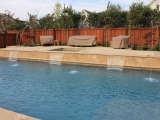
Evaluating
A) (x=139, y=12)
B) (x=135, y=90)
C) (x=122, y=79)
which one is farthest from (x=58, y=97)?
(x=139, y=12)

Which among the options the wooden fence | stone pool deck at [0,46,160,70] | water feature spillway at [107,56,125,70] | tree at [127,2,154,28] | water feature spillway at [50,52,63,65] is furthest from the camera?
tree at [127,2,154,28]

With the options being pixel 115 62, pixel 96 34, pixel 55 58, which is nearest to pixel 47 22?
pixel 96 34

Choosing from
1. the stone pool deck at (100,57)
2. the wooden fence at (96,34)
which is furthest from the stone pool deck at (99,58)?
the wooden fence at (96,34)

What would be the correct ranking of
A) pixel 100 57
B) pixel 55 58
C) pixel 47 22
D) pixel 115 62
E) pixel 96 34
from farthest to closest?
pixel 47 22
pixel 96 34
pixel 55 58
pixel 100 57
pixel 115 62

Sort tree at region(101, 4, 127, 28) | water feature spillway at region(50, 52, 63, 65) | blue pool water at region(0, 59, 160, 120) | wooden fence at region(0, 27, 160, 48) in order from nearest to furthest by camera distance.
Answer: blue pool water at region(0, 59, 160, 120) < water feature spillway at region(50, 52, 63, 65) < wooden fence at region(0, 27, 160, 48) < tree at region(101, 4, 127, 28)

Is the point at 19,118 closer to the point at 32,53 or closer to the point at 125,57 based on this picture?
the point at 125,57

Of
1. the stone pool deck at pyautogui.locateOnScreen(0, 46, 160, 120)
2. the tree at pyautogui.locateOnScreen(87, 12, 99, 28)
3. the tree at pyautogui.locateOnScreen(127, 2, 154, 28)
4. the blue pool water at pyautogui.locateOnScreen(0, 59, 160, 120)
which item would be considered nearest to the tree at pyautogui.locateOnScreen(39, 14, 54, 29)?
the tree at pyautogui.locateOnScreen(87, 12, 99, 28)

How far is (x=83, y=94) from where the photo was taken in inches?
265

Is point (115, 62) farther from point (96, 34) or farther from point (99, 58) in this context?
point (96, 34)

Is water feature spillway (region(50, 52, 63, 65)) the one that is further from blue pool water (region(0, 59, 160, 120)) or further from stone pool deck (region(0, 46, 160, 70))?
blue pool water (region(0, 59, 160, 120))

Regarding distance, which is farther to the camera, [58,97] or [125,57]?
[125,57]

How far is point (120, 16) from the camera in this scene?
73.3ft

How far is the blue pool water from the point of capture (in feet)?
16.9

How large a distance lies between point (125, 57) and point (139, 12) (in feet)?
26.9
